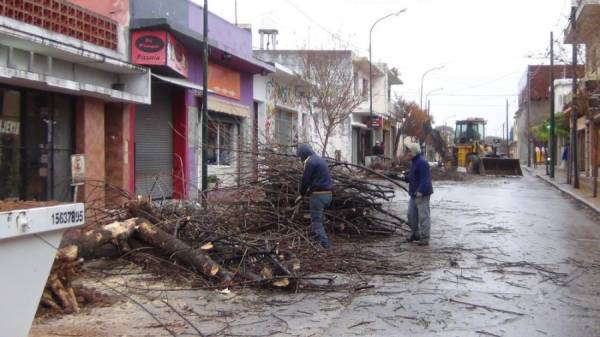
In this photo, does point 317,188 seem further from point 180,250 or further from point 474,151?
point 474,151

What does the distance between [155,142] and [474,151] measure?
3106 cm

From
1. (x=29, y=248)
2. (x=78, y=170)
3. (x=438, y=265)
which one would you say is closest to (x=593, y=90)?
(x=438, y=265)

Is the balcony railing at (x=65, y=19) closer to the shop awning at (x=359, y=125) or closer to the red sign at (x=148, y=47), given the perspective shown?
the red sign at (x=148, y=47)

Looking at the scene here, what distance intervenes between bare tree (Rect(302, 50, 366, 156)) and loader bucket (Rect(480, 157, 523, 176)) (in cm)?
1196

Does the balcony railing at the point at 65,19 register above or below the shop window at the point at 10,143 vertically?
above

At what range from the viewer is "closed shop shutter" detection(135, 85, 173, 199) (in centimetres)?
1661

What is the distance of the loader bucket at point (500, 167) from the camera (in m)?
37.9

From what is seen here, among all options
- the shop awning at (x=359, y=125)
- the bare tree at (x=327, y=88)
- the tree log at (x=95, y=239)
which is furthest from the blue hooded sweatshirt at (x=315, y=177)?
the shop awning at (x=359, y=125)

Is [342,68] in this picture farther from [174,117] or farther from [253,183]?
[253,183]

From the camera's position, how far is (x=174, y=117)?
1819 cm

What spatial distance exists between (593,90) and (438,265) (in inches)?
569

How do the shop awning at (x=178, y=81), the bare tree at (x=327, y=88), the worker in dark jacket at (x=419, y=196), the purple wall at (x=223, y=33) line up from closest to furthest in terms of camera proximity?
the worker in dark jacket at (x=419, y=196), the shop awning at (x=178, y=81), the purple wall at (x=223, y=33), the bare tree at (x=327, y=88)

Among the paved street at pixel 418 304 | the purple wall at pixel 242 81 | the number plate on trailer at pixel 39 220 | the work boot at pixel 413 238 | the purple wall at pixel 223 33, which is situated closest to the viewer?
the number plate on trailer at pixel 39 220

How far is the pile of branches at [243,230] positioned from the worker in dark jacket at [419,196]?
2.85 feet
